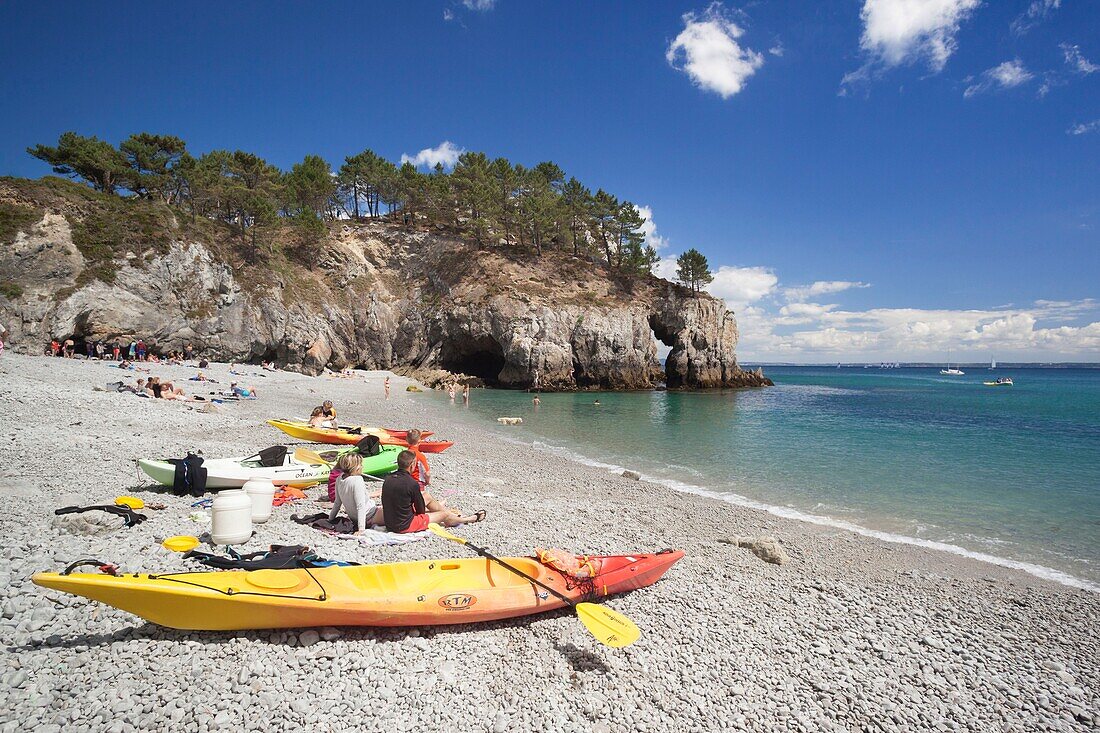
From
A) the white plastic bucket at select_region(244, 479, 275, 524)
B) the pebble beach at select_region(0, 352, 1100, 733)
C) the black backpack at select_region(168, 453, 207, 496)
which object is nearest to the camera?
the pebble beach at select_region(0, 352, 1100, 733)

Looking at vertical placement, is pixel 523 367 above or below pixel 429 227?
below

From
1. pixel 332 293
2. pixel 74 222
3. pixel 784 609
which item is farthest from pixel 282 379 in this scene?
pixel 784 609

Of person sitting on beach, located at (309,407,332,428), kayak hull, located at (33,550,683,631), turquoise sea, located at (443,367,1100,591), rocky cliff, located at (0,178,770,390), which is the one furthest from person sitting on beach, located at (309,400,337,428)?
rocky cliff, located at (0,178,770,390)

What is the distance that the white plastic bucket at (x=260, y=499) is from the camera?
7.22 meters

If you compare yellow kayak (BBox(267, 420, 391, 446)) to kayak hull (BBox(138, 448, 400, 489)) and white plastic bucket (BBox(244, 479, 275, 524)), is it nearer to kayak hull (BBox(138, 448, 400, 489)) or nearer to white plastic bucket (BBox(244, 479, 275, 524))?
kayak hull (BBox(138, 448, 400, 489))

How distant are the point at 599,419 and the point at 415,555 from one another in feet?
72.5

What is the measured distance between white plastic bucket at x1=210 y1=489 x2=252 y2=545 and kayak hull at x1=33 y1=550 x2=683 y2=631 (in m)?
1.87

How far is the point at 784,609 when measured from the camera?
6.32 meters

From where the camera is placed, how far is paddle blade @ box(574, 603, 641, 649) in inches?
191

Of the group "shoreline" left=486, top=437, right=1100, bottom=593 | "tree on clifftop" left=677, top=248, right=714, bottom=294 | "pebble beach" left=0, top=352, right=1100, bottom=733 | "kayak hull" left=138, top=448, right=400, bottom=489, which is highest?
"tree on clifftop" left=677, top=248, right=714, bottom=294

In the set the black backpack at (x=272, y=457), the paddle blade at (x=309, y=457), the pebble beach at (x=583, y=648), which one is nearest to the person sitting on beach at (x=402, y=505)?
the pebble beach at (x=583, y=648)

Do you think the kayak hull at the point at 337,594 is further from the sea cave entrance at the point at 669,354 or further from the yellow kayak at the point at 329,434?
the sea cave entrance at the point at 669,354

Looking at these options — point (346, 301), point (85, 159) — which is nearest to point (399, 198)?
point (346, 301)

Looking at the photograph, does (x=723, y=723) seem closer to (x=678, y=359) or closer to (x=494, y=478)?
(x=494, y=478)
